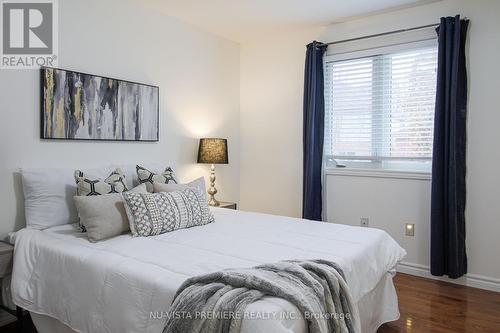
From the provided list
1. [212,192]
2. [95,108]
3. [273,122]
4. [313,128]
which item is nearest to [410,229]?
[313,128]

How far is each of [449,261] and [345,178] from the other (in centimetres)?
121

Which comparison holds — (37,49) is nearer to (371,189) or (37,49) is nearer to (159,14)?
(159,14)

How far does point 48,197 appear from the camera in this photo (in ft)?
7.85

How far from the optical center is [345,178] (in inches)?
147

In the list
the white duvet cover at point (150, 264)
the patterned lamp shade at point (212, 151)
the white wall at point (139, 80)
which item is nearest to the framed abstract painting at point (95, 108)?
the white wall at point (139, 80)

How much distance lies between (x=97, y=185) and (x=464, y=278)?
3130mm

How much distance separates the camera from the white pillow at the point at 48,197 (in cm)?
235

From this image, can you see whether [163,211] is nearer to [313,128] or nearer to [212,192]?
[212,192]

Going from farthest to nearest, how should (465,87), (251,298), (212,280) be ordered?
(465,87) → (212,280) → (251,298)

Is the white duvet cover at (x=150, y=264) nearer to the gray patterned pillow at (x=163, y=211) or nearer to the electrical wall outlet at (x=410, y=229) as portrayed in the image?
the gray patterned pillow at (x=163, y=211)

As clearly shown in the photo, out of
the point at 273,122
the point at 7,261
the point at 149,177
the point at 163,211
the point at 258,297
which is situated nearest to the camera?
the point at 258,297

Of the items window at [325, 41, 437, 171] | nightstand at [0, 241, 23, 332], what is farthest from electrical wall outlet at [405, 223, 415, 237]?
nightstand at [0, 241, 23, 332]

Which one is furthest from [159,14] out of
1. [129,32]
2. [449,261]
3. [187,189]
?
[449,261]

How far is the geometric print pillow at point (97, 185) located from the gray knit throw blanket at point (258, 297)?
1277 mm
